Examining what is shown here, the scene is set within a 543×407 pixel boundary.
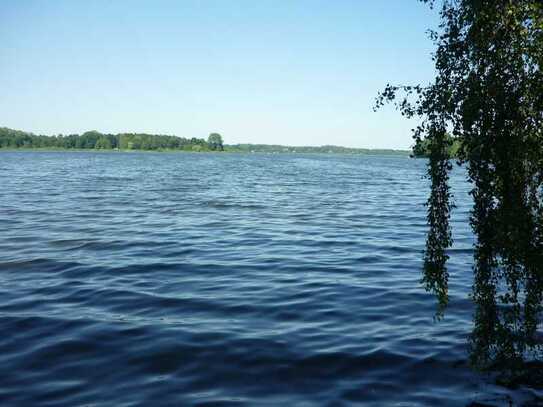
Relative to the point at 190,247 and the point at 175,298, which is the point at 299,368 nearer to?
the point at 175,298

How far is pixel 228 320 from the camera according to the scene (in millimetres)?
13266

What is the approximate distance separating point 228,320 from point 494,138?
26.5 ft

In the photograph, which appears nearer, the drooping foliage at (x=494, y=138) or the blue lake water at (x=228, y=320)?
the drooping foliage at (x=494, y=138)

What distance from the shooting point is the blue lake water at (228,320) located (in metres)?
9.51

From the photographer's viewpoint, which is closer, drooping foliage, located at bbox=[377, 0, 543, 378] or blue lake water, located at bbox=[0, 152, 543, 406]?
drooping foliage, located at bbox=[377, 0, 543, 378]

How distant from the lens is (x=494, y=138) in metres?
8.80

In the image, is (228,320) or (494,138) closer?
(494,138)

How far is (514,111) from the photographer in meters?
8.51

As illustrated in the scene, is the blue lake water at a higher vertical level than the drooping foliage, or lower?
lower

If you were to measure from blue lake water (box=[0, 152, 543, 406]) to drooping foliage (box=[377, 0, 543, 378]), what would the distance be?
2.06 metres

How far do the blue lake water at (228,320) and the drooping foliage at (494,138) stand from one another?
81.1 inches

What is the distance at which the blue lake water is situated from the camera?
9508mm

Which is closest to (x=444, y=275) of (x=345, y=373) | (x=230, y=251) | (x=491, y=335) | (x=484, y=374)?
(x=491, y=335)

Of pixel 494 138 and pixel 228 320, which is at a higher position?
pixel 494 138
